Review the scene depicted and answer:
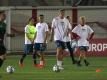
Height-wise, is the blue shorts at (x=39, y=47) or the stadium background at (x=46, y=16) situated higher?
the stadium background at (x=46, y=16)

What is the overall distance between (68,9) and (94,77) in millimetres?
17850

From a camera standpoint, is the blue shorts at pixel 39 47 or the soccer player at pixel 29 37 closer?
the blue shorts at pixel 39 47

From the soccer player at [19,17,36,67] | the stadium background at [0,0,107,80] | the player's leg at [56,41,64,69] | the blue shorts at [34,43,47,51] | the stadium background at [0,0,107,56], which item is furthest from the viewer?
the stadium background at [0,0,107,56]

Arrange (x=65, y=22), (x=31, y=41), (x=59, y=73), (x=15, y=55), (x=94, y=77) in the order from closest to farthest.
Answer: (x=94, y=77)
(x=59, y=73)
(x=65, y=22)
(x=31, y=41)
(x=15, y=55)

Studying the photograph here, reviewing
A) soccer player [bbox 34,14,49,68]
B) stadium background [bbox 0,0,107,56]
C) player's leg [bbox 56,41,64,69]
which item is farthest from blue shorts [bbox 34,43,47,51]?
stadium background [bbox 0,0,107,56]

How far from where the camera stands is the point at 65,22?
2248 cm

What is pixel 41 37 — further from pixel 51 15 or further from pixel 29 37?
pixel 51 15

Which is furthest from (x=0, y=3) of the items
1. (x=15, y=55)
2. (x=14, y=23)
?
(x=15, y=55)

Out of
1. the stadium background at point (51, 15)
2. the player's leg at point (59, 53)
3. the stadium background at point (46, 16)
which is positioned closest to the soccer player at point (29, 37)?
the player's leg at point (59, 53)

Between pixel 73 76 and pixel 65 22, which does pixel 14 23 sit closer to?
pixel 65 22

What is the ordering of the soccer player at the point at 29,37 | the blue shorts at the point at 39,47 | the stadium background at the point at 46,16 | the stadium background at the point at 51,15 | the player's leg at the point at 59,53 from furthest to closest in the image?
the stadium background at the point at 46,16 → the stadium background at the point at 51,15 → the soccer player at the point at 29,37 → the blue shorts at the point at 39,47 → the player's leg at the point at 59,53

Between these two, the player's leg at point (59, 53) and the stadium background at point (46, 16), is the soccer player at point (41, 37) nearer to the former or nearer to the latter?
the player's leg at point (59, 53)

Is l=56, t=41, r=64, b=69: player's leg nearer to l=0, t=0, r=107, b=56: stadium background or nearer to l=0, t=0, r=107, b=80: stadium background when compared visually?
l=0, t=0, r=107, b=80: stadium background

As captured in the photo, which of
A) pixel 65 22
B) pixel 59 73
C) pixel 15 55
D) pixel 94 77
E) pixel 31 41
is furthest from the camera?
pixel 15 55
